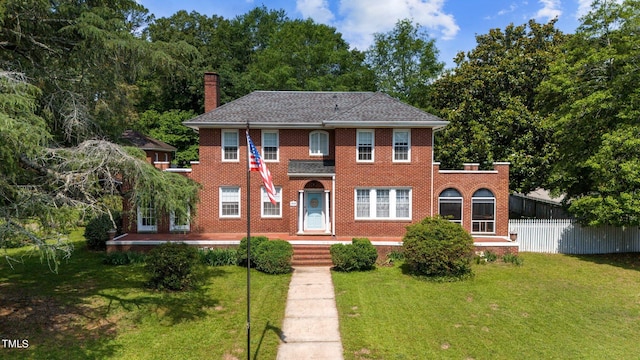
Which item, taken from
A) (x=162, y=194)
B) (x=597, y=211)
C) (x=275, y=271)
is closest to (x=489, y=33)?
(x=597, y=211)

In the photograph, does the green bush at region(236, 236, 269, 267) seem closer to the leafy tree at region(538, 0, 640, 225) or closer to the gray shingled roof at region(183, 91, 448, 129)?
the gray shingled roof at region(183, 91, 448, 129)

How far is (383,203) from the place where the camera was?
18844 mm

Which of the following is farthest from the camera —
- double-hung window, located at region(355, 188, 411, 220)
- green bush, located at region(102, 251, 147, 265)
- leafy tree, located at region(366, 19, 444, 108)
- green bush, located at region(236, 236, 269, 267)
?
leafy tree, located at region(366, 19, 444, 108)

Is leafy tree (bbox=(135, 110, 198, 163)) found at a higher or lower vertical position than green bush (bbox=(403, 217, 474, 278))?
higher

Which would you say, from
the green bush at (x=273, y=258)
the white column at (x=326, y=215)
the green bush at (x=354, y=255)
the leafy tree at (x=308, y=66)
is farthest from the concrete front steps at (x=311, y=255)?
the leafy tree at (x=308, y=66)

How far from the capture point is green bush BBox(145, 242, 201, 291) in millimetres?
12711

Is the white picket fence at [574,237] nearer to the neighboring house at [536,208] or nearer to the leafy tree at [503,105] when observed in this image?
the neighboring house at [536,208]

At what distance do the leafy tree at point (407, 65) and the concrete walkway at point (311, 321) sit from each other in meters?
23.8

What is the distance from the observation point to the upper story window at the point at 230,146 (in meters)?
19.7

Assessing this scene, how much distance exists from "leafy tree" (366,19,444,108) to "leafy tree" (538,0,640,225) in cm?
1459

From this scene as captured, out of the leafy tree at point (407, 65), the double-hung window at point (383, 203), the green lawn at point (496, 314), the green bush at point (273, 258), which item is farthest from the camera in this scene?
the leafy tree at point (407, 65)

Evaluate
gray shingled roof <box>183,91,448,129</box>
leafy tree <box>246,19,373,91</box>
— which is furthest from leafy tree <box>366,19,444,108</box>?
gray shingled roof <box>183,91,448,129</box>

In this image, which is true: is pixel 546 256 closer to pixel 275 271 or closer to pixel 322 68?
pixel 275 271

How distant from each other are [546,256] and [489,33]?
1553cm
